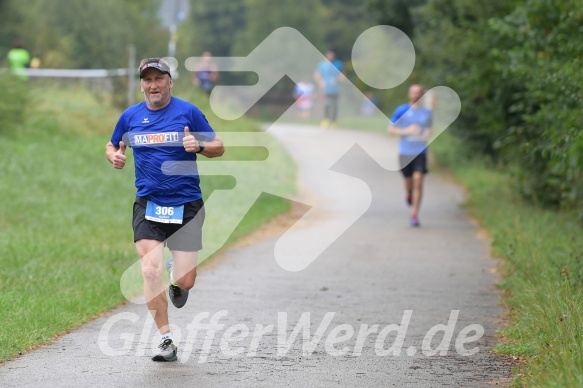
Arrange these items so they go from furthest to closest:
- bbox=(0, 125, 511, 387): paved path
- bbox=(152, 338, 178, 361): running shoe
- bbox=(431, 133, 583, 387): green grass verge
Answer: bbox=(152, 338, 178, 361): running shoe, bbox=(0, 125, 511, 387): paved path, bbox=(431, 133, 583, 387): green grass verge

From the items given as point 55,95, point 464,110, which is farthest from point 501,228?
point 55,95

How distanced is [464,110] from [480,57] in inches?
130

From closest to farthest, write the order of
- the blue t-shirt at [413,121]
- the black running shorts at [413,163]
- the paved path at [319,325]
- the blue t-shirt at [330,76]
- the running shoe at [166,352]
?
the paved path at [319,325] → the running shoe at [166,352] → the blue t-shirt at [413,121] → the black running shorts at [413,163] → the blue t-shirt at [330,76]

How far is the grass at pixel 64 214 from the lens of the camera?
8938 millimetres

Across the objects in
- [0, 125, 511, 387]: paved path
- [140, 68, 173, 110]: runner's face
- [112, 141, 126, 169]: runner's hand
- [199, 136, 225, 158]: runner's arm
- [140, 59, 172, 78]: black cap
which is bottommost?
[0, 125, 511, 387]: paved path

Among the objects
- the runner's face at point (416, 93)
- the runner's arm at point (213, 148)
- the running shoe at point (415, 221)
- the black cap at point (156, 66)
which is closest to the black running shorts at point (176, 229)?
the runner's arm at point (213, 148)

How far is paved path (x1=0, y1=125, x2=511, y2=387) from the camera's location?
6.92 metres

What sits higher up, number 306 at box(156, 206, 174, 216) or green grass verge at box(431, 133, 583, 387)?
number 306 at box(156, 206, 174, 216)

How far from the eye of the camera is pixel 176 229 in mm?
7664

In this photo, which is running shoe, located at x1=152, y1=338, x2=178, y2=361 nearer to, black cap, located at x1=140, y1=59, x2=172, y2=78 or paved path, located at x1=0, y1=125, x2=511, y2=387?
paved path, located at x1=0, y1=125, x2=511, y2=387

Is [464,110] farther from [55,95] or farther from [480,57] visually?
[55,95]

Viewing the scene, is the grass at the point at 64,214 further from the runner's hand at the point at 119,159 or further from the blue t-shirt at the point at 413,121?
the blue t-shirt at the point at 413,121

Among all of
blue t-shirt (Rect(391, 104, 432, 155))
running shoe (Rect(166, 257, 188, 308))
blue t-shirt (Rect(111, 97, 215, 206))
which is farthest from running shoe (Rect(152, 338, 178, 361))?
blue t-shirt (Rect(391, 104, 432, 155))

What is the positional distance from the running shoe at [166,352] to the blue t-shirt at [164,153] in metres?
0.94
